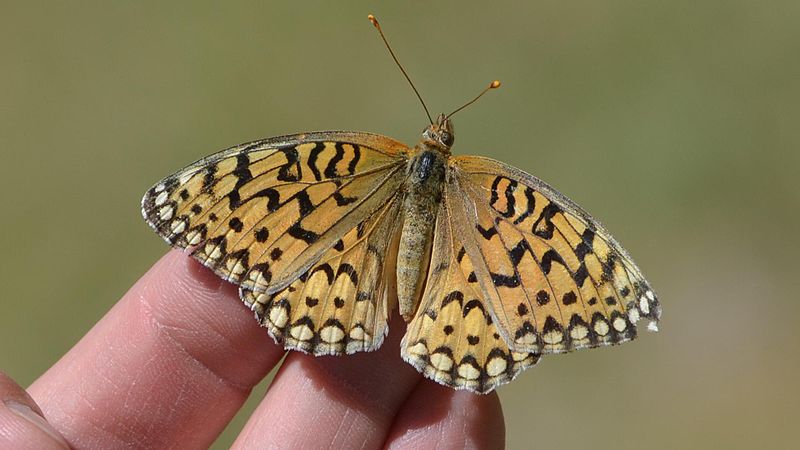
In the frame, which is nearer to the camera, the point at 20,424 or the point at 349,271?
the point at 20,424

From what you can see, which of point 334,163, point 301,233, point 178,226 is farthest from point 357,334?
point 178,226

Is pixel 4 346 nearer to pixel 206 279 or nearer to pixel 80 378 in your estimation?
pixel 80 378

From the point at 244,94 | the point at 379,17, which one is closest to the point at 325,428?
the point at 244,94

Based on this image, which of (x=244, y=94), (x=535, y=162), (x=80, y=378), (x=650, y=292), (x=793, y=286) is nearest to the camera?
(x=650, y=292)

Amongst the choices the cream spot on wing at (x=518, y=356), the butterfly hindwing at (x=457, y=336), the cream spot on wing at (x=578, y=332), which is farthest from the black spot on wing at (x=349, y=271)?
the cream spot on wing at (x=578, y=332)

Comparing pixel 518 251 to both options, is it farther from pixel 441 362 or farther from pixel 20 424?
pixel 20 424

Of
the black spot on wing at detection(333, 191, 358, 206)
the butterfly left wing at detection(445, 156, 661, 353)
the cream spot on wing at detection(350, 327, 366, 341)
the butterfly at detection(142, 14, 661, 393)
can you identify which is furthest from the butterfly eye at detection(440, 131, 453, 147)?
the cream spot on wing at detection(350, 327, 366, 341)

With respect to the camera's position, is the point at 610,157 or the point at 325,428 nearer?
the point at 325,428
